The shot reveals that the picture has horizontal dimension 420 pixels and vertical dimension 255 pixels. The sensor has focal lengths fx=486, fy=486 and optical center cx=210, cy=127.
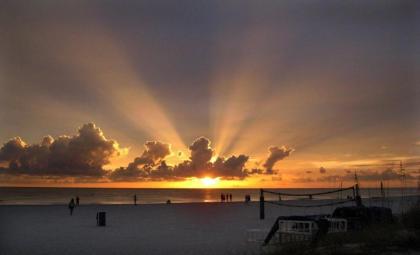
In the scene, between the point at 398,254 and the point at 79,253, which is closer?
the point at 398,254

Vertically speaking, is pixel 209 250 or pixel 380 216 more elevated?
pixel 380 216

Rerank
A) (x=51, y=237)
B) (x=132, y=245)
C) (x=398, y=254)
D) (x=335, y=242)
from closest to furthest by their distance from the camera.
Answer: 1. (x=398, y=254)
2. (x=335, y=242)
3. (x=132, y=245)
4. (x=51, y=237)

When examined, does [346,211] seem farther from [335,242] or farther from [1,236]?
[1,236]

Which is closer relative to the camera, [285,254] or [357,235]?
[285,254]

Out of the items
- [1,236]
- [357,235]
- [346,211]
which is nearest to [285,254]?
[357,235]

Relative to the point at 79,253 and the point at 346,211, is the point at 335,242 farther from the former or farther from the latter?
the point at 79,253

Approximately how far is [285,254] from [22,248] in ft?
39.5

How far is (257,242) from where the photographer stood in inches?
742

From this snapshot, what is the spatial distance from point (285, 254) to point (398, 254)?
255cm

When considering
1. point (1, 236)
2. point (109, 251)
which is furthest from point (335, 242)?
point (1, 236)

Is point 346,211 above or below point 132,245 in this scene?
above

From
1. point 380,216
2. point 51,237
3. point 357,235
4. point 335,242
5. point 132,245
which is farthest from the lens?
point 51,237

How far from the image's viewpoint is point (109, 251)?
18094mm

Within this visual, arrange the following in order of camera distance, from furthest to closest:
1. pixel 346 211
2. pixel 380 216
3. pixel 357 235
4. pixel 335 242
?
pixel 346 211, pixel 380 216, pixel 357 235, pixel 335 242
